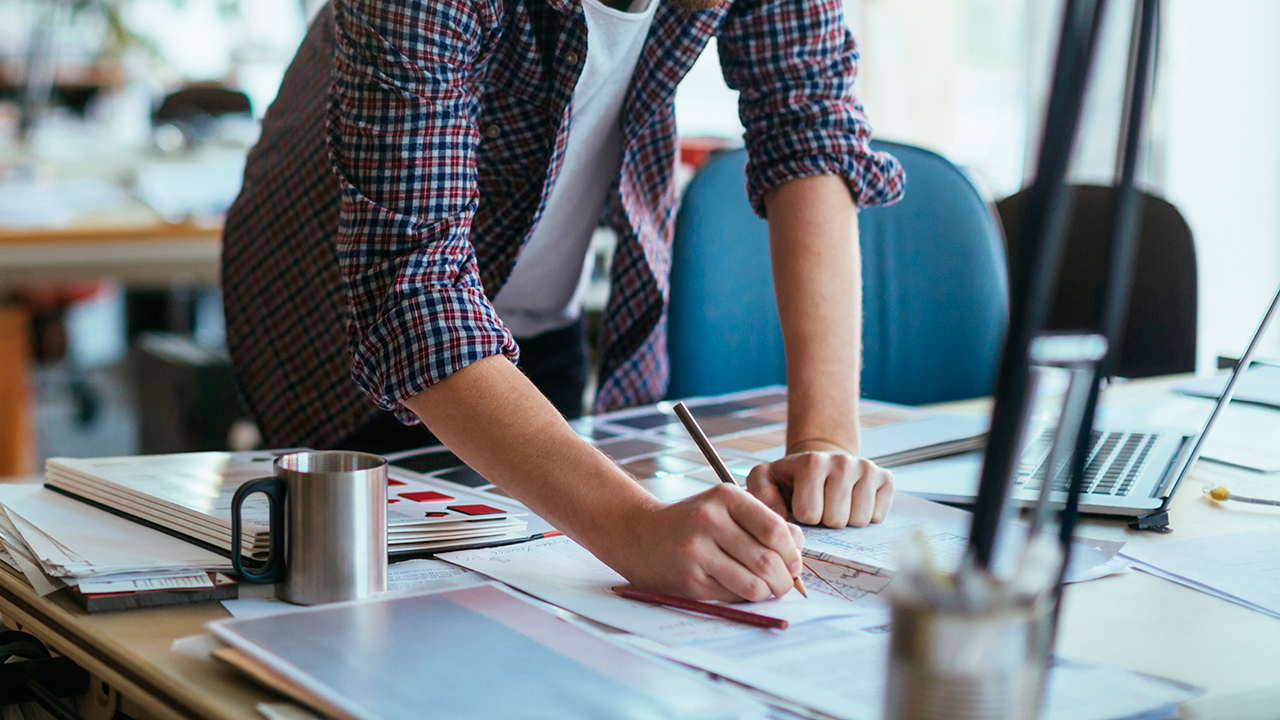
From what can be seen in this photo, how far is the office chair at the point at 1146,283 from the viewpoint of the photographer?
166 centimetres

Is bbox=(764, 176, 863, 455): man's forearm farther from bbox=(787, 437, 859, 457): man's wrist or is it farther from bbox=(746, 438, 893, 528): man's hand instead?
bbox=(746, 438, 893, 528): man's hand

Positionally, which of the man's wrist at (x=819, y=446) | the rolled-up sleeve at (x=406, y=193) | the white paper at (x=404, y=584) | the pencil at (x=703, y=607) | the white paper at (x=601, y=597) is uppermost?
the rolled-up sleeve at (x=406, y=193)

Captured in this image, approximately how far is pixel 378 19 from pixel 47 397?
432cm

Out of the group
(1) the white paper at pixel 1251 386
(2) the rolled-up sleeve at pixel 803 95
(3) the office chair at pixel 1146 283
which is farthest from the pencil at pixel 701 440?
(3) the office chair at pixel 1146 283

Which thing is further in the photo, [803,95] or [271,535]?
[803,95]

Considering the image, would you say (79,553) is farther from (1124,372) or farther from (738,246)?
(1124,372)

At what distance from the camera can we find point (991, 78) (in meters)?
3.89

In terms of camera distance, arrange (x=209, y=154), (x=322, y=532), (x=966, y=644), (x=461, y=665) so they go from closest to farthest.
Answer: (x=966, y=644) → (x=461, y=665) → (x=322, y=532) → (x=209, y=154)

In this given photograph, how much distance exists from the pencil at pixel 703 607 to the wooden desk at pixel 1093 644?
0.17 m

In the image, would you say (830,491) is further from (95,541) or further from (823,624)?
(95,541)

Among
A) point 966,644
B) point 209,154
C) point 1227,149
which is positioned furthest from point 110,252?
point 1227,149

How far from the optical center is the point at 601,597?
0.72 m

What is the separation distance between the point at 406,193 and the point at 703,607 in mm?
377

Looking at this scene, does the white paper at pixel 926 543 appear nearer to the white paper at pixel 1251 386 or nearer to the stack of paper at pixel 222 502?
the stack of paper at pixel 222 502
